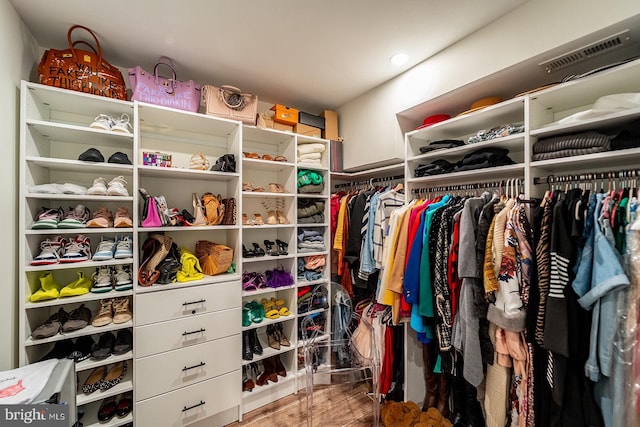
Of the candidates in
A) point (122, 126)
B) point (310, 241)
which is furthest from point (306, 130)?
point (122, 126)

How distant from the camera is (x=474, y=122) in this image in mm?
1712

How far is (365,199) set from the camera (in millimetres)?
2195

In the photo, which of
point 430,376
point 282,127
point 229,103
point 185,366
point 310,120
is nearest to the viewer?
Answer: point 185,366

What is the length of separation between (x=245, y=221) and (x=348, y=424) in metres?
1.65

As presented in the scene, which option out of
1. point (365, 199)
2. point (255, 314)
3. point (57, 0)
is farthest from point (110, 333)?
point (365, 199)

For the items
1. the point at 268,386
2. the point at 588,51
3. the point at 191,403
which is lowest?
the point at 268,386

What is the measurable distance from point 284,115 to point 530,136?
66.9 inches

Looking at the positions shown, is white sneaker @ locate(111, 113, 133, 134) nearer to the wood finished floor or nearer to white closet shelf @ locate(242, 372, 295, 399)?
white closet shelf @ locate(242, 372, 295, 399)

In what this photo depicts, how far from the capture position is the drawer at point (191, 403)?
60.7 inches

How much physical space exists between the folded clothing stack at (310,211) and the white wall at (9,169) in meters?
1.68

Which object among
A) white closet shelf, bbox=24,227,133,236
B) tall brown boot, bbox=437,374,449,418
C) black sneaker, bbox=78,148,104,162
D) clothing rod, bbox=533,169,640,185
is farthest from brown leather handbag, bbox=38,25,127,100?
tall brown boot, bbox=437,374,449,418

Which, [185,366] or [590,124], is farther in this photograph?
[185,366]

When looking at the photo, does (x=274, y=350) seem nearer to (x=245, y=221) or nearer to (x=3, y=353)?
(x=245, y=221)

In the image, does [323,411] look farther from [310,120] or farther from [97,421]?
[310,120]
